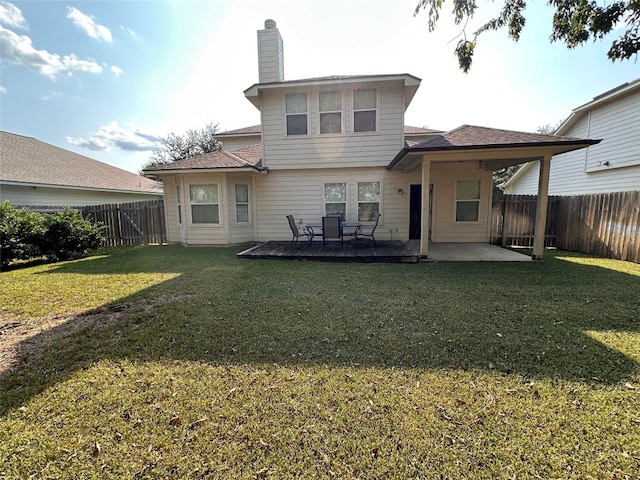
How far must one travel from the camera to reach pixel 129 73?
34.0 feet

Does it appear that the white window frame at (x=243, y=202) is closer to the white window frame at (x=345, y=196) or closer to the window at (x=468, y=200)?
the white window frame at (x=345, y=196)

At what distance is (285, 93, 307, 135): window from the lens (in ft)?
30.7

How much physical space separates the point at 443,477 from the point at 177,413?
1.78 meters

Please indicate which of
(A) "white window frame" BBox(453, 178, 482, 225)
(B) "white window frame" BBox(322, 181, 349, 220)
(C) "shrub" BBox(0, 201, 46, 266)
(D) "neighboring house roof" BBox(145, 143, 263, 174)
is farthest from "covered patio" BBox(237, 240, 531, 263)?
(C) "shrub" BBox(0, 201, 46, 266)

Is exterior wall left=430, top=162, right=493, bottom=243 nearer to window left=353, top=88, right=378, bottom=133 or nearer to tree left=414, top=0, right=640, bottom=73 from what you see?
window left=353, top=88, right=378, bottom=133

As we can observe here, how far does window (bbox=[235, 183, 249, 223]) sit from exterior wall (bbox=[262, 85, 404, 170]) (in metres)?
1.21

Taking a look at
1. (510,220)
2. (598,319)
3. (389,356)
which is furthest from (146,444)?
(510,220)

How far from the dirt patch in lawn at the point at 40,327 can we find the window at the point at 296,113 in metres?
7.11

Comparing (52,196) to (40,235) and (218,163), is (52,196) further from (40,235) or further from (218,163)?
(218,163)

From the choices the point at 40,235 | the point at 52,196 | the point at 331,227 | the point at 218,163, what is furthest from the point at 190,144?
the point at 331,227

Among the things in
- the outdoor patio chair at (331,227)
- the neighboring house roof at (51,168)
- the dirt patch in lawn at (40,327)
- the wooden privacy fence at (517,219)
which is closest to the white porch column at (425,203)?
the outdoor patio chair at (331,227)

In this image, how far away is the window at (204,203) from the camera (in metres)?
9.62

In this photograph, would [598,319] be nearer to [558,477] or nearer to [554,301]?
[554,301]

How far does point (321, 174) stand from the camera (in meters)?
9.64
